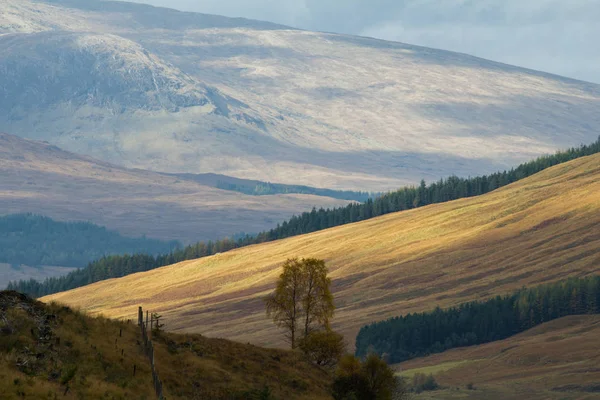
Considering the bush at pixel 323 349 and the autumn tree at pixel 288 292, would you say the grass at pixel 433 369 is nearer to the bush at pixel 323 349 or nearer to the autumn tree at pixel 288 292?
the autumn tree at pixel 288 292

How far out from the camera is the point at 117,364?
47.5m

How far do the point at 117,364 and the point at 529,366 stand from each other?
121 metres

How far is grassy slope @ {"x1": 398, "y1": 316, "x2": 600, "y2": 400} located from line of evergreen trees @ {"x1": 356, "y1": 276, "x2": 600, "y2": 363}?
11.6ft

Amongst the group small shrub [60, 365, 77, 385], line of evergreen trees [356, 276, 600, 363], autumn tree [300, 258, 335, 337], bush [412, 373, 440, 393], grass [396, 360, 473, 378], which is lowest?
bush [412, 373, 440, 393]

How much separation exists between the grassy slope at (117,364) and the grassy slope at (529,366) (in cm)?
8251

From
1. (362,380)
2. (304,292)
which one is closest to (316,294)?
(304,292)

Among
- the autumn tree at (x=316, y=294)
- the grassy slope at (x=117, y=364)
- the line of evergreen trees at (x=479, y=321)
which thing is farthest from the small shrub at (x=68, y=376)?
the line of evergreen trees at (x=479, y=321)

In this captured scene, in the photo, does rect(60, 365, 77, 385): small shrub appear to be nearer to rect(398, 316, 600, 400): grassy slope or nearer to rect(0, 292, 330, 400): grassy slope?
rect(0, 292, 330, 400): grassy slope

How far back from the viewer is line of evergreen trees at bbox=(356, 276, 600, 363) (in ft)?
604

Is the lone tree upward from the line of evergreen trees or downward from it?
upward

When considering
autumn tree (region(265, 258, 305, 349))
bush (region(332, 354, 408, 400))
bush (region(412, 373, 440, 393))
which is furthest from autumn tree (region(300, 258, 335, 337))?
bush (region(412, 373, 440, 393))

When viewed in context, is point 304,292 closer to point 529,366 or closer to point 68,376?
point 68,376

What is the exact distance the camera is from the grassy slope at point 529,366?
141m

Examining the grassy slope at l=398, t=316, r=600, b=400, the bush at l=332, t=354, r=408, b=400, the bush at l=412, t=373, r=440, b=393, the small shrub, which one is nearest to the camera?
the small shrub
